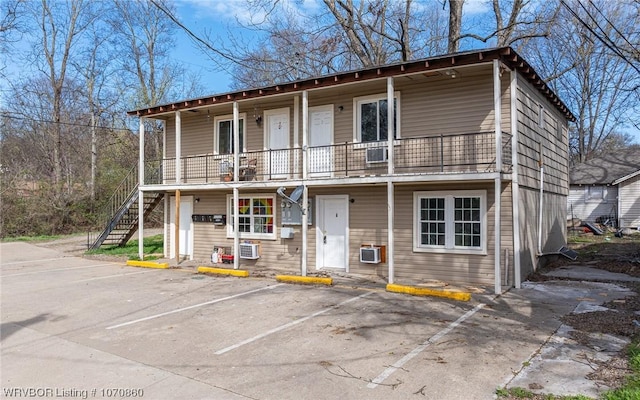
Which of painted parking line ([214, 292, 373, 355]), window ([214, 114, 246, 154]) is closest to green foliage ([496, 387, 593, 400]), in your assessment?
painted parking line ([214, 292, 373, 355])

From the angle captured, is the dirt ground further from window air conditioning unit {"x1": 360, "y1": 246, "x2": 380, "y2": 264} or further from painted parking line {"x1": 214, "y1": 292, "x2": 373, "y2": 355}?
window air conditioning unit {"x1": 360, "y1": 246, "x2": 380, "y2": 264}

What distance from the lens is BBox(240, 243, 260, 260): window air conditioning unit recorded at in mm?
13773

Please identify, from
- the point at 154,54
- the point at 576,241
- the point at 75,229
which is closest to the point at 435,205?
the point at 576,241

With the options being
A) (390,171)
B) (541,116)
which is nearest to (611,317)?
(390,171)

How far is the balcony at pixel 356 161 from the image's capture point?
427 inches

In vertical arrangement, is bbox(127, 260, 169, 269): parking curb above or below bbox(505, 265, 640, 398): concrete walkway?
above

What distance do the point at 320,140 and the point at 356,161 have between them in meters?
1.41

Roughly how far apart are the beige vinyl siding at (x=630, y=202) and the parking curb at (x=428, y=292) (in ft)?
71.4

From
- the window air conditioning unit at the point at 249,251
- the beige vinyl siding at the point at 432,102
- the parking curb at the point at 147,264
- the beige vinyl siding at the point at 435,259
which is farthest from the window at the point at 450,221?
the parking curb at the point at 147,264

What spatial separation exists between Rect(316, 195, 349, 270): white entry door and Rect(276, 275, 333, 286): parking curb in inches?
56.0

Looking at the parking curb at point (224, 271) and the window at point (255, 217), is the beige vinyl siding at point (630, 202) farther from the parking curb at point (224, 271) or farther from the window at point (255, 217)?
the parking curb at point (224, 271)

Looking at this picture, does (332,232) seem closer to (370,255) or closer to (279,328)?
(370,255)

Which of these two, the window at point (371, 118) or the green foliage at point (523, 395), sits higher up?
the window at point (371, 118)

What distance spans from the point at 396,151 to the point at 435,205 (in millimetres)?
1779
